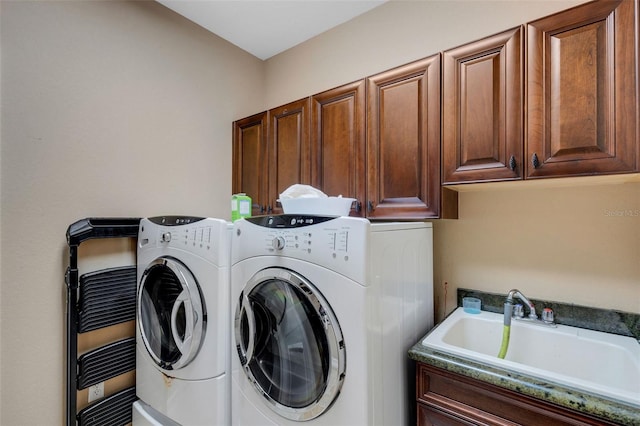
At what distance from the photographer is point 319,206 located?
54.5 inches

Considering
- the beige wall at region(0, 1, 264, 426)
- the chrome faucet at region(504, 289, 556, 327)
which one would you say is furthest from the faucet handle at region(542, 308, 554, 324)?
the beige wall at region(0, 1, 264, 426)

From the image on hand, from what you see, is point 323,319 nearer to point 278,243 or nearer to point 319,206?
point 278,243

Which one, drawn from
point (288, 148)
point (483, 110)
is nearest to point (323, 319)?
point (483, 110)

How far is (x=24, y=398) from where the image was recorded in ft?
4.69

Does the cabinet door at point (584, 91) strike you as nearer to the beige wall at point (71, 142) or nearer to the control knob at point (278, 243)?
the control knob at point (278, 243)

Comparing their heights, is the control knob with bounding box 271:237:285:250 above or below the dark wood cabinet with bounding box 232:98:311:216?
below

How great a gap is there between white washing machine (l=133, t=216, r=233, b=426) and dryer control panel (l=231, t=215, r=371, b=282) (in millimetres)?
157

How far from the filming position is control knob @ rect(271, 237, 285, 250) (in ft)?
3.89

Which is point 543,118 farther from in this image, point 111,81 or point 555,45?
point 111,81

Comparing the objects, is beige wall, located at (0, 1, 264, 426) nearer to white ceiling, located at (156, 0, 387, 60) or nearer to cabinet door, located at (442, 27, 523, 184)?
white ceiling, located at (156, 0, 387, 60)

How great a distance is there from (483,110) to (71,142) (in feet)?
6.62

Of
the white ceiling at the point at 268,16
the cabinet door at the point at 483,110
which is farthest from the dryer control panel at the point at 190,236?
the white ceiling at the point at 268,16

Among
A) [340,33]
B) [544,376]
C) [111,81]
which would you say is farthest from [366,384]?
[340,33]

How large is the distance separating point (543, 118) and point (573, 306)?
2.90 ft
